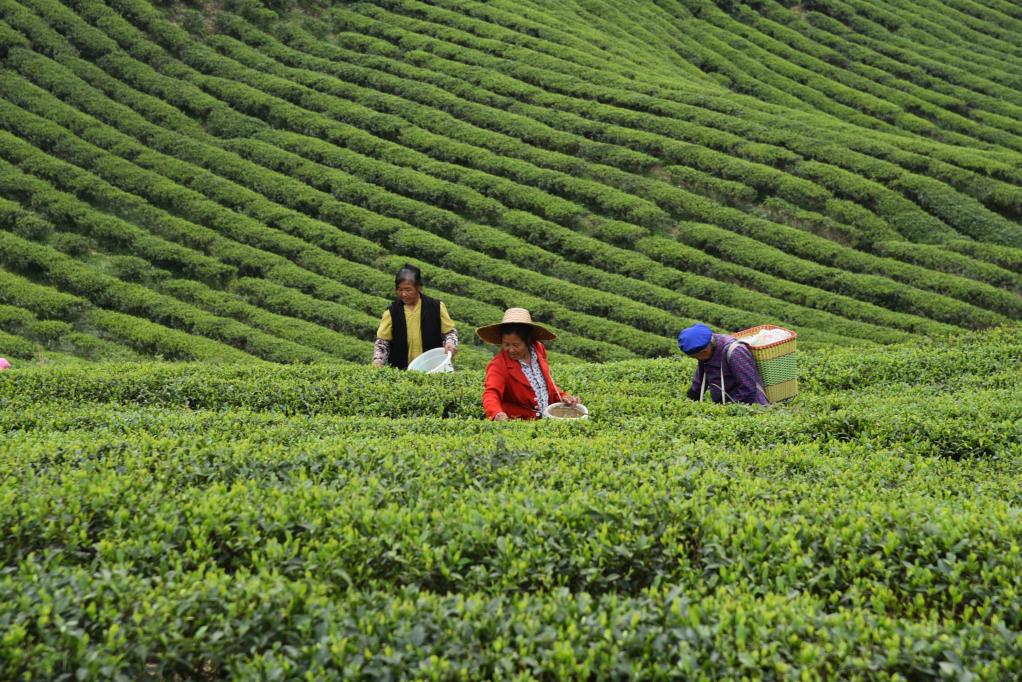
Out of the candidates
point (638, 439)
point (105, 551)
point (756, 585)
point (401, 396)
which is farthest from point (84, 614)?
point (401, 396)

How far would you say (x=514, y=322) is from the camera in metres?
7.14

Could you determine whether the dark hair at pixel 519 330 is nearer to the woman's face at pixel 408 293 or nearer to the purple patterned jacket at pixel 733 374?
the purple patterned jacket at pixel 733 374

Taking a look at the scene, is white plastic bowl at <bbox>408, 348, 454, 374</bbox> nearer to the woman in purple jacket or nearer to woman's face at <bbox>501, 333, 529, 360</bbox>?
woman's face at <bbox>501, 333, 529, 360</bbox>

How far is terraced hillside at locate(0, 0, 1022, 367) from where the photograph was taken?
17.7 meters

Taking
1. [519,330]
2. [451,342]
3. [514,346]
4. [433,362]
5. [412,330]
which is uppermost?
[519,330]

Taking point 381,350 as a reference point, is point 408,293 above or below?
above

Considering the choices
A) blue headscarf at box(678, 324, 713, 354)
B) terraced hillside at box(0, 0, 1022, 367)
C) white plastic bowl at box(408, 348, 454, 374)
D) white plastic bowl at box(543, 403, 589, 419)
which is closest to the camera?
white plastic bowl at box(543, 403, 589, 419)

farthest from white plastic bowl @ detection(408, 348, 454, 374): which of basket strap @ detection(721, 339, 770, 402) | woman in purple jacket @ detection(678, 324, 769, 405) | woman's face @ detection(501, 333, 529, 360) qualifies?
basket strap @ detection(721, 339, 770, 402)

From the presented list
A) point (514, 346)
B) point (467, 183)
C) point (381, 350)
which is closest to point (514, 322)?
point (514, 346)

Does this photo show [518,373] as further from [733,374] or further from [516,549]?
[516,549]

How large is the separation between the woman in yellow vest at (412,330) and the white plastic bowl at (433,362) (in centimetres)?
10

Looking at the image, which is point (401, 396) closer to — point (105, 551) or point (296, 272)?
point (105, 551)

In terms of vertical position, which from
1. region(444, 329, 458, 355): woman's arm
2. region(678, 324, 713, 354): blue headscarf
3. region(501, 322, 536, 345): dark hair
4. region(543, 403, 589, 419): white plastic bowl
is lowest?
region(543, 403, 589, 419): white plastic bowl

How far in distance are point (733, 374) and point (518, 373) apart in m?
2.30
